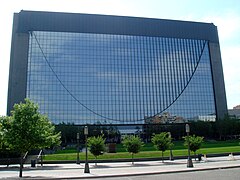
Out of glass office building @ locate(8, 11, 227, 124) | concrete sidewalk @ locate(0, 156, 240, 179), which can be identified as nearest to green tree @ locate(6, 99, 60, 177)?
concrete sidewalk @ locate(0, 156, 240, 179)

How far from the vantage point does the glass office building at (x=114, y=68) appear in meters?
106

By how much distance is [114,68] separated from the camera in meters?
114

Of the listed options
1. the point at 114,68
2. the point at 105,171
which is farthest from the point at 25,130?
the point at 114,68

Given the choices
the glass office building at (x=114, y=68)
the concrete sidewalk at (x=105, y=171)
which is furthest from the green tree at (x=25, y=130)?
the glass office building at (x=114, y=68)

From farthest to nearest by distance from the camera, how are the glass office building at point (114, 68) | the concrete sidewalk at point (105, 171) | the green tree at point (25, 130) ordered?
the glass office building at point (114, 68) → the green tree at point (25, 130) → the concrete sidewalk at point (105, 171)

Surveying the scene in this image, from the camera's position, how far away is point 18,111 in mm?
24453

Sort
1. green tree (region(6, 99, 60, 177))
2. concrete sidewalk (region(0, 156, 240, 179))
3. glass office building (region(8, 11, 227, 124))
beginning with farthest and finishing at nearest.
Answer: glass office building (region(8, 11, 227, 124)), green tree (region(6, 99, 60, 177)), concrete sidewalk (region(0, 156, 240, 179))

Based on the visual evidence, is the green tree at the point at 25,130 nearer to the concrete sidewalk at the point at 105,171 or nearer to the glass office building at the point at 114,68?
the concrete sidewalk at the point at 105,171

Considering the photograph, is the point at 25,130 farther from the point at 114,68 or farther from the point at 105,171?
the point at 114,68

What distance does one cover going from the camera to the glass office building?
10569 centimetres

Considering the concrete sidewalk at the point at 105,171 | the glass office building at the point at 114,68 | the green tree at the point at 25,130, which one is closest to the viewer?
the concrete sidewalk at the point at 105,171

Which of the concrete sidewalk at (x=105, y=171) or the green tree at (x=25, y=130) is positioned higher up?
the green tree at (x=25, y=130)

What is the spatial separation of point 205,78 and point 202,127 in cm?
2794

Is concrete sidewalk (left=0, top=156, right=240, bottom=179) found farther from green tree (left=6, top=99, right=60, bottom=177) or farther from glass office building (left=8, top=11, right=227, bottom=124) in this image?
glass office building (left=8, top=11, right=227, bottom=124)
